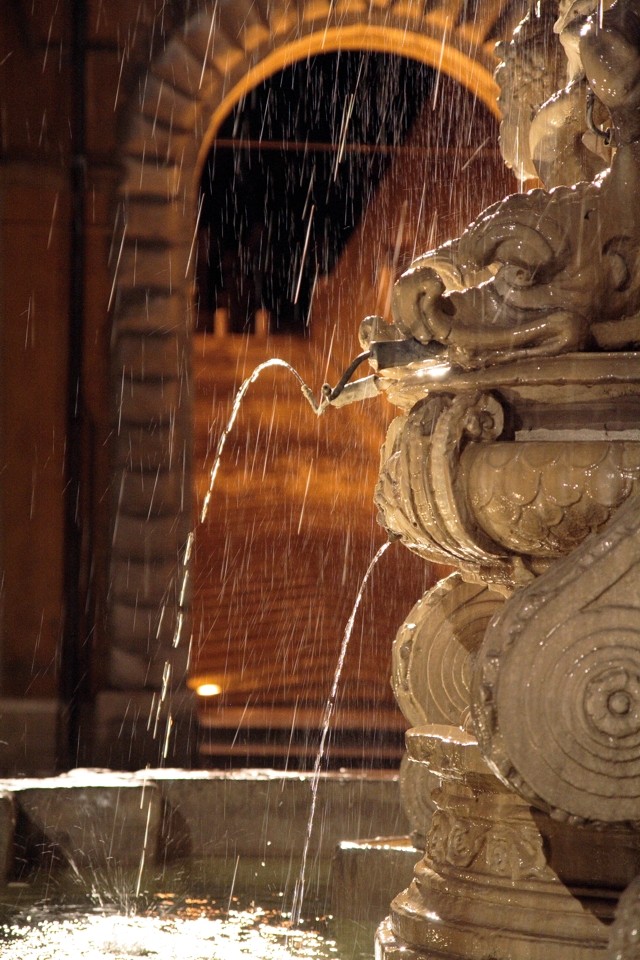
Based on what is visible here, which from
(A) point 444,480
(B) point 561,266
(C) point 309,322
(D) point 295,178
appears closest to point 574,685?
(A) point 444,480

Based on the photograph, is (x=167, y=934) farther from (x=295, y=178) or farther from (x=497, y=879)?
(x=295, y=178)

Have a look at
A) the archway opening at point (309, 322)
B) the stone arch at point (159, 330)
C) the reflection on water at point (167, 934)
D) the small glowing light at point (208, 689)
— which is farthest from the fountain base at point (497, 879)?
the archway opening at point (309, 322)

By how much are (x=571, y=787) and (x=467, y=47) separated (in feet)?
21.1

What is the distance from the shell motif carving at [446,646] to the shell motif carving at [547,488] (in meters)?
0.76

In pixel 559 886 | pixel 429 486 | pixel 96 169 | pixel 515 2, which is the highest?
pixel 515 2

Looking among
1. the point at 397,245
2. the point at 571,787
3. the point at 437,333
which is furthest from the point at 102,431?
the point at 571,787

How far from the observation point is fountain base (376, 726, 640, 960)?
2928 millimetres

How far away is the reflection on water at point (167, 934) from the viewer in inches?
150

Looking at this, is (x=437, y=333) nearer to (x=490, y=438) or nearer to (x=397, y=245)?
(x=490, y=438)

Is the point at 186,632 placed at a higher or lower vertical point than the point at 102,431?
lower

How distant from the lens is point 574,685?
2.50 meters

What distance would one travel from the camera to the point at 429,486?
299 cm

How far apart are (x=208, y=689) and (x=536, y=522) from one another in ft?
23.3

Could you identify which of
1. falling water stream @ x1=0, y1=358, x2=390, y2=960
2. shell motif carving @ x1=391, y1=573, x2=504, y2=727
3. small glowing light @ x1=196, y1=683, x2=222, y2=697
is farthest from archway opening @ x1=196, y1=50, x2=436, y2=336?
shell motif carving @ x1=391, y1=573, x2=504, y2=727
